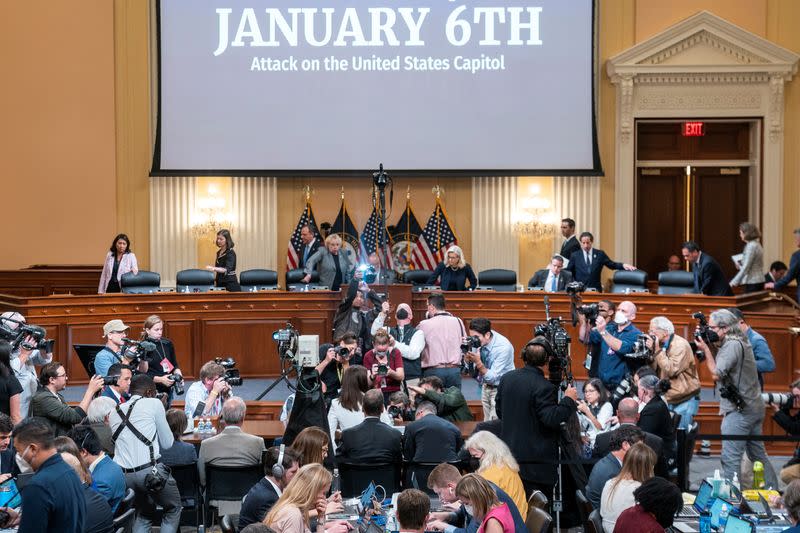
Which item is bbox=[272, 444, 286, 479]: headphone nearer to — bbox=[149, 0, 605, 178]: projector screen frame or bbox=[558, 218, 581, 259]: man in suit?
bbox=[558, 218, 581, 259]: man in suit

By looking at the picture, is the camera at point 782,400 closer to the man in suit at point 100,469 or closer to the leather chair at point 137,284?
the man in suit at point 100,469

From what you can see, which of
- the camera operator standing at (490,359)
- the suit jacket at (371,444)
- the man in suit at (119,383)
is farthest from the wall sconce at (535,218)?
the suit jacket at (371,444)

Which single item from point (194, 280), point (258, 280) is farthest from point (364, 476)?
point (258, 280)

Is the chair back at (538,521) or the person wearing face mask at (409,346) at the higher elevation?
the person wearing face mask at (409,346)

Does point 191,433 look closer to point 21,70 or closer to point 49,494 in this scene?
point 49,494

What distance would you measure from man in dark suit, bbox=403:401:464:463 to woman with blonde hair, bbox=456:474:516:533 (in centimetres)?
192

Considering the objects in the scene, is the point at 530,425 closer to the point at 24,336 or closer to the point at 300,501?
the point at 300,501

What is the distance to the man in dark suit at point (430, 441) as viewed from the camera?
7254mm

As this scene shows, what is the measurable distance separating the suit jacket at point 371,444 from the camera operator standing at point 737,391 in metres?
2.58

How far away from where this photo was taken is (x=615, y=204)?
15.7m

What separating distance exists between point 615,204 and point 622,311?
22.4 ft

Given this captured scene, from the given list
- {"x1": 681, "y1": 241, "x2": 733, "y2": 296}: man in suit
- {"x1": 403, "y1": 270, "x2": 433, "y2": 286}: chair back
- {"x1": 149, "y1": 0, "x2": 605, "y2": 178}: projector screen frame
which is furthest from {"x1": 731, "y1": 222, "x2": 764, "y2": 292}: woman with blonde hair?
{"x1": 403, "y1": 270, "x2": 433, "y2": 286}: chair back

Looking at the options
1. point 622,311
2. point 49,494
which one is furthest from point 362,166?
point 49,494

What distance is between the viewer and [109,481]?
6.21 meters
